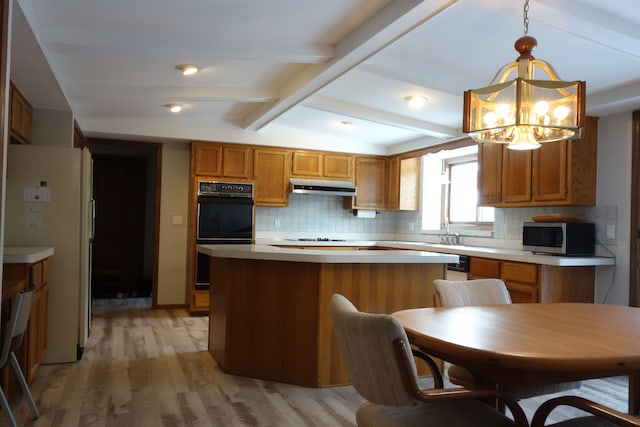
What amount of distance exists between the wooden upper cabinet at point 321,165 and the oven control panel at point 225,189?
0.67m

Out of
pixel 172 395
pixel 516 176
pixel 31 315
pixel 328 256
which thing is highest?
pixel 516 176

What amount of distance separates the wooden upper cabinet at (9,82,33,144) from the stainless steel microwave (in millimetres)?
4207

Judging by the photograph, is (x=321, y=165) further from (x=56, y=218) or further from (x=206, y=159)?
(x=56, y=218)

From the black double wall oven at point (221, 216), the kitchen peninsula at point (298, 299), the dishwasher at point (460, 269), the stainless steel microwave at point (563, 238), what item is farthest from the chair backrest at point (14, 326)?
the stainless steel microwave at point (563, 238)

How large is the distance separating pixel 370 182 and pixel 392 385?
216 inches

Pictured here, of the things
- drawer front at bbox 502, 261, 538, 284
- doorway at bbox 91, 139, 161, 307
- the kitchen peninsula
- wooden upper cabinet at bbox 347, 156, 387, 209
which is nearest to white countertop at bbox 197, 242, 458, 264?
the kitchen peninsula

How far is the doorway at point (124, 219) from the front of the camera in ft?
24.1

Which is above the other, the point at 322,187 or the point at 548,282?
the point at 322,187

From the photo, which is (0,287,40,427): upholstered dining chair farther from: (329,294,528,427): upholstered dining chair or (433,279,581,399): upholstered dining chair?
(433,279,581,399): upholstered dining chair

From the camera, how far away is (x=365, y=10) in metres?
2.88

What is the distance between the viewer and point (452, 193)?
6535mm

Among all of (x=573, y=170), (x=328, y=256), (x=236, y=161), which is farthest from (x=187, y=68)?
(x=573, y=170)

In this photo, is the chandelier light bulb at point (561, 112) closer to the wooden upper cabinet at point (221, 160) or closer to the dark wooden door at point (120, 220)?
the wooden upper cabinet at point (221, 160)

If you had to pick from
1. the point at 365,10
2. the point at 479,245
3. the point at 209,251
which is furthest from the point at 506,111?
the point at 479,245
